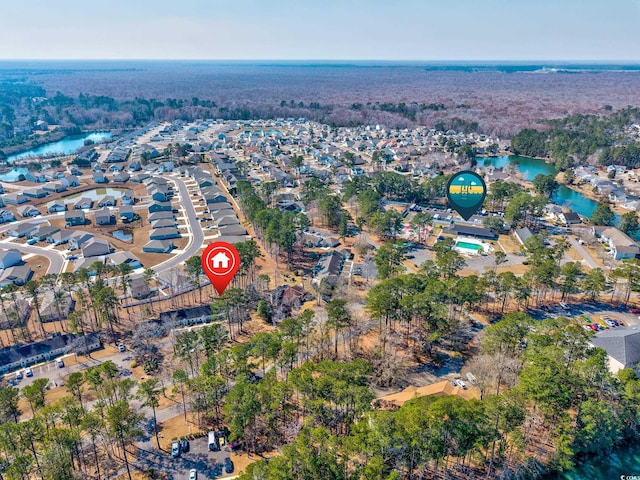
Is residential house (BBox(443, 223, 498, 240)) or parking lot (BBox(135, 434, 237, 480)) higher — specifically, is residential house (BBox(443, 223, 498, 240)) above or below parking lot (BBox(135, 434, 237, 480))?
above

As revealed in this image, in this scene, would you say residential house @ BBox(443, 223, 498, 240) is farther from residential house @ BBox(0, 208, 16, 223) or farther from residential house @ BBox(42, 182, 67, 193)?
residential house @ BBox(42, 182, 67, 193)

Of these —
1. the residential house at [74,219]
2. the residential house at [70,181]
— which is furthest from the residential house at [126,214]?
the residential house at [70,181]

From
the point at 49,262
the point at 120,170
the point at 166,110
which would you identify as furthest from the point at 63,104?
the point at 49,262

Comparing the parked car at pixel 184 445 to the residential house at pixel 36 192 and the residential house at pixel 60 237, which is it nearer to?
the residential house at pixel 60 237

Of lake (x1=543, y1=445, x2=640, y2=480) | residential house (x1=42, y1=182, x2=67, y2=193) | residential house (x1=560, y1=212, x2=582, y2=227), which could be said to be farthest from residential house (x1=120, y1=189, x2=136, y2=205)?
residential house (x1=560, y1=212, x2=582, y2=227)

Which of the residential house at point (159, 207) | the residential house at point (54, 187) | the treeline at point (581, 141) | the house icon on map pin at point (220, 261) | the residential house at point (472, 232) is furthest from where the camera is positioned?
the treeline at point (581, 141)

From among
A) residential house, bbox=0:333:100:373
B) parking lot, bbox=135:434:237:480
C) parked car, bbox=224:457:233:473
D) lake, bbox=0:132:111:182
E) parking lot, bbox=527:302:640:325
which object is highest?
lake, bbox=0:132:111:182

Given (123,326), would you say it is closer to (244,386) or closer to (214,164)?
(244,386)
